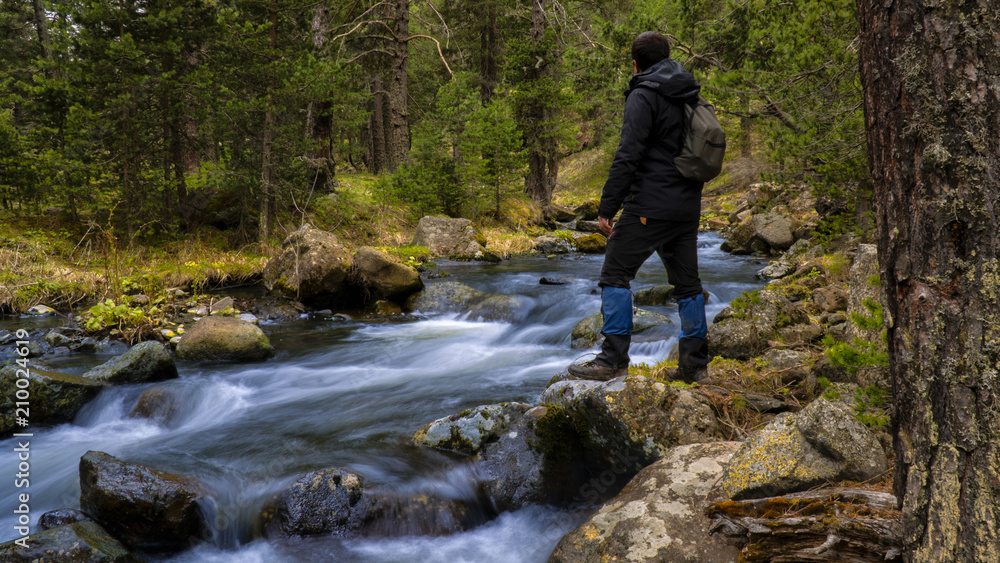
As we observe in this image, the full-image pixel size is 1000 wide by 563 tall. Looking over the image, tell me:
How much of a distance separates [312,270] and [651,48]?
293 inches

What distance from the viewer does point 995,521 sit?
1.62 meters

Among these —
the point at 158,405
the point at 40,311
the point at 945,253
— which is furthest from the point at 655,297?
the point at 40,311

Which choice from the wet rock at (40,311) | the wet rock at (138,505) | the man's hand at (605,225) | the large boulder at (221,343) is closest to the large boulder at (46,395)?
the large boulder at (221,343)

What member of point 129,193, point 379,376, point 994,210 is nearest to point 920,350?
point 994,210

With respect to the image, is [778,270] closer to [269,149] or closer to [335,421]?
[335,421]

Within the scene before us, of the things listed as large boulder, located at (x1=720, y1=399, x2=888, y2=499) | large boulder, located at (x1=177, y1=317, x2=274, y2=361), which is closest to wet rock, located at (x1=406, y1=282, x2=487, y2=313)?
large boulder, located at (x1=177, y1=317, x2=274, y2=361)

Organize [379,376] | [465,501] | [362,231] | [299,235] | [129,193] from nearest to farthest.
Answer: [465,501]
[379,376]
[299,235]
[129,193]
[362,231]

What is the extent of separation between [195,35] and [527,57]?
33.3ft

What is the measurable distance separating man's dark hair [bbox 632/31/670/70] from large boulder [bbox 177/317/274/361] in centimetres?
608

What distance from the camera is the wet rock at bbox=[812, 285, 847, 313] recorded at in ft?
19.7

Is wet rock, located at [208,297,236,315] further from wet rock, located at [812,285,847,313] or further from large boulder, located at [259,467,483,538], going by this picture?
wet rock, located at [812,285,847,313]

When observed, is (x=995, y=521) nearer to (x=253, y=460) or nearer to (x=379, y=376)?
(x=253, y=460)

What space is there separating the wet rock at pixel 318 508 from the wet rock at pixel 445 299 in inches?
245

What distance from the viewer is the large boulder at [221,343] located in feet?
23.8
